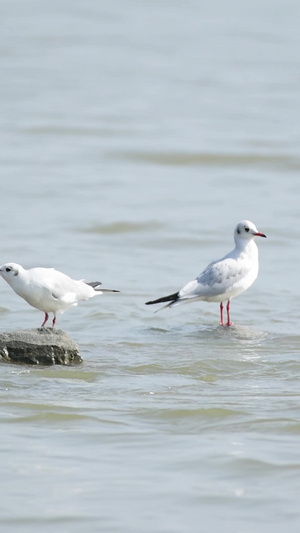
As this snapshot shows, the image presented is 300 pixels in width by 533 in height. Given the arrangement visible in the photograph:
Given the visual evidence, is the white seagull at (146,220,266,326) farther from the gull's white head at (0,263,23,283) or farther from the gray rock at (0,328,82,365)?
the gray rock at (0,328,82,365)

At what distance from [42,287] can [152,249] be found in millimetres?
4318

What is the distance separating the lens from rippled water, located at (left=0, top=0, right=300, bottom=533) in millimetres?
5168

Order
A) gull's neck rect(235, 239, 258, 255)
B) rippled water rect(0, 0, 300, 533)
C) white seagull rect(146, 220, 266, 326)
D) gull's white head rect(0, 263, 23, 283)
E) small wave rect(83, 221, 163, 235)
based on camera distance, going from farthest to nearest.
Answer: small wave rect(83, 221, 163, 235)
gull's neck rect(235, 239, 258, 255)
white seagull rect(146, 220, 266, 326)
gull's white head rect(0, 263, 23, 283)
rippled water rect(0, 0, 300, 533)

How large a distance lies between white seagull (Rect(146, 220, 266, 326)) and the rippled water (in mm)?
287

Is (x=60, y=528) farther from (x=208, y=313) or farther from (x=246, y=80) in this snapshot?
(x=246, y=80)

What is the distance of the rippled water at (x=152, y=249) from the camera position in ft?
17.0

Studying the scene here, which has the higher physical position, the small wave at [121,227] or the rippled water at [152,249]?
the rippled water at [152,249]

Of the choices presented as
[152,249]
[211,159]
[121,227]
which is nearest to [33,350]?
[152,249]

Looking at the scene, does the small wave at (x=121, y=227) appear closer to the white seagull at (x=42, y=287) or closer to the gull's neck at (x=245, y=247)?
the gull's neck at (x=245, y=247)

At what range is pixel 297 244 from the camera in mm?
12680

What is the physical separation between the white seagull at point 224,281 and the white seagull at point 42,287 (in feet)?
3.34

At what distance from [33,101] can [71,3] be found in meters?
7.44

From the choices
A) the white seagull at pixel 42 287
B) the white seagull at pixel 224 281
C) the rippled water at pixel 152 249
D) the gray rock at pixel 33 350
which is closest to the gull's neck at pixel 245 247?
the white seagull at pixel 224 281

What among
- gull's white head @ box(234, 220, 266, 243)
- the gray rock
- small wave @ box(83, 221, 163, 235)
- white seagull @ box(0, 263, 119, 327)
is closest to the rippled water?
small wave @ box(83, 221, 163, 235)
